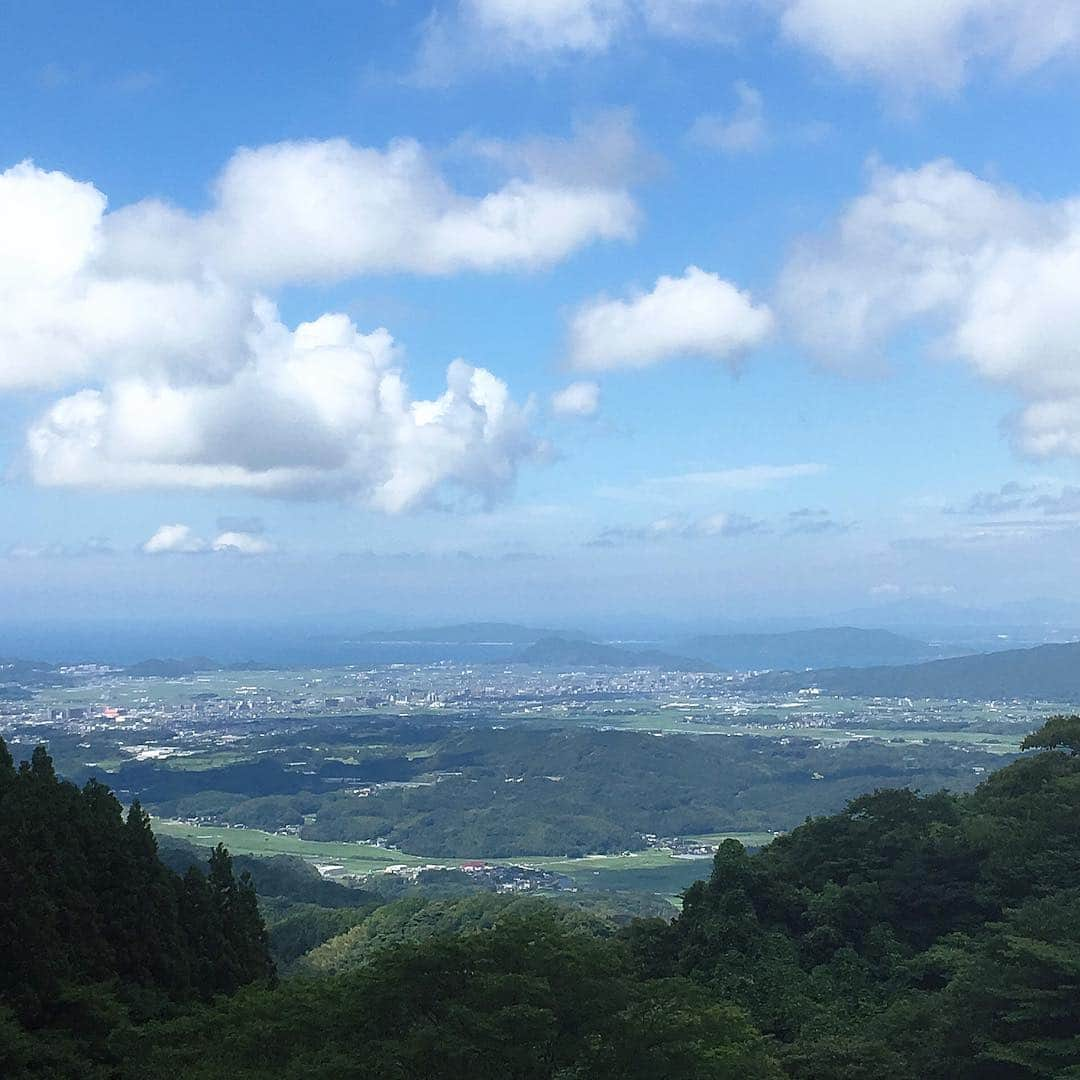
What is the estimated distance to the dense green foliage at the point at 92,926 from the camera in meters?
17.0

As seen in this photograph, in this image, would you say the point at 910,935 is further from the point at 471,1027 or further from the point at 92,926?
the point at 92,926

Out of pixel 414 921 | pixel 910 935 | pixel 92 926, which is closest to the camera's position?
pixel 92 926

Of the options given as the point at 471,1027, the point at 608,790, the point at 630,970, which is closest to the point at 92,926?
the point at 471,1027

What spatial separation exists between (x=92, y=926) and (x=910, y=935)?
18.3 meters

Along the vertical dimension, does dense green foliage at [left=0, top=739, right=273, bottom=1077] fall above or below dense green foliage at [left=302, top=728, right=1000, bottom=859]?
above

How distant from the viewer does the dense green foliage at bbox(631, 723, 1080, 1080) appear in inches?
691

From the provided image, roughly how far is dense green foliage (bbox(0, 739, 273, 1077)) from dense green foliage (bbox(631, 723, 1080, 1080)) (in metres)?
10.2

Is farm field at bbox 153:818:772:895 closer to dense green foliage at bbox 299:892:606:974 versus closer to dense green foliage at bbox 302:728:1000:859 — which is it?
dense green foliage at bbox 302:728:1000:859

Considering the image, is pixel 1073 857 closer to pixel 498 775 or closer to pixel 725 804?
pixel 725 804

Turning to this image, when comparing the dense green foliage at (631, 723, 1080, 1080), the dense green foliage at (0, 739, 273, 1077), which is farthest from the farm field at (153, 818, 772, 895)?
the dense green foliage at (0, 739, 273, 1077)

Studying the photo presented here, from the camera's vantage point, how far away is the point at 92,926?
67.8ft

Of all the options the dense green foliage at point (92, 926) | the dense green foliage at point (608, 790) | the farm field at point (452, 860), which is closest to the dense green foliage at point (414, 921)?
the dense green foliage at point (92, 926)

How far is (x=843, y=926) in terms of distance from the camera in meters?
27.9

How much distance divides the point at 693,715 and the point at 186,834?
107713 millimetres
